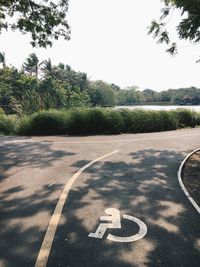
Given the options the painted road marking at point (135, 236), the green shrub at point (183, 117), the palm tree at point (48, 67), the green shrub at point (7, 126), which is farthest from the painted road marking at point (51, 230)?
the palm tree at point (48, 67)

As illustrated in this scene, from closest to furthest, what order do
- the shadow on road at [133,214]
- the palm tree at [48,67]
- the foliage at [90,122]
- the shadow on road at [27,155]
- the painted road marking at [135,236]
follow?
the shadow on road at [133,214], the painted road marking at [135,236], the shadow on road at [27,155], the foliage at [90,122], the palm tree at [48,67]

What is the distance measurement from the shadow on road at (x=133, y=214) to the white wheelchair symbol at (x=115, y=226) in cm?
11

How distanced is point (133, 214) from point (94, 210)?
81 cm

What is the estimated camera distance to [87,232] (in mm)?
4617

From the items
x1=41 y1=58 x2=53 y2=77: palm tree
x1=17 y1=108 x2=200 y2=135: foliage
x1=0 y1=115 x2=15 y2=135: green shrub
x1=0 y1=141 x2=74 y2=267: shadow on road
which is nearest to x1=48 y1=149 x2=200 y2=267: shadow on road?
x1=0 y1=141 x2=74 y2=267: shadow on road

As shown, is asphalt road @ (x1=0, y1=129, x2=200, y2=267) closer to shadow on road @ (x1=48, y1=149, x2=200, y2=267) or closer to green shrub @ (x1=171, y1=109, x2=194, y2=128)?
shadow on road @ (x1=48, y1=149, x2=200, y2=267)

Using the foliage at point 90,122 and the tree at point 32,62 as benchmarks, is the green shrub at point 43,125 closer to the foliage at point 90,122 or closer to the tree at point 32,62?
the foliage at point 90,122

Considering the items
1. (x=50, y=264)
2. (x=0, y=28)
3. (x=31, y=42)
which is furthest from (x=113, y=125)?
(x=50, y=264)

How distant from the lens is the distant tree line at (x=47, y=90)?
22359mm

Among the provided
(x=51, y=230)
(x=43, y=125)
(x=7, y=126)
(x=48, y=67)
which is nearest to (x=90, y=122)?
(x=43, y=125)

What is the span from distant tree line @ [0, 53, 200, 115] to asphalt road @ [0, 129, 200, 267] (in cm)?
1239

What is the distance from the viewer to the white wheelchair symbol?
14.6 feet

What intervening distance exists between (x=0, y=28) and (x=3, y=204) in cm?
1543

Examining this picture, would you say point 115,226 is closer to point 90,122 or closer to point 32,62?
point 90,122
